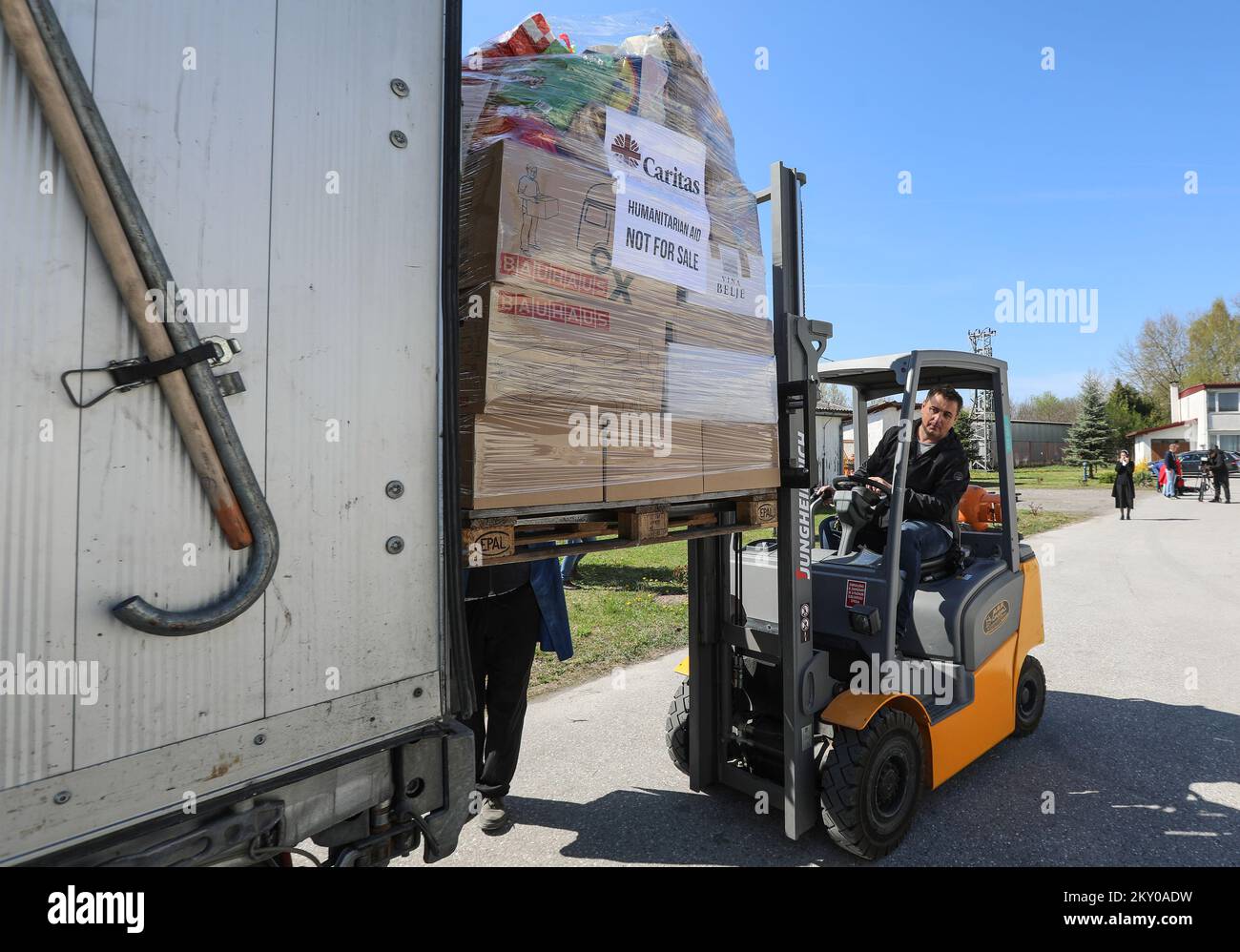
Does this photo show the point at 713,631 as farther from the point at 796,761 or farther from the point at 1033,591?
the point at 1033,591

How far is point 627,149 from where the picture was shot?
2346 mm

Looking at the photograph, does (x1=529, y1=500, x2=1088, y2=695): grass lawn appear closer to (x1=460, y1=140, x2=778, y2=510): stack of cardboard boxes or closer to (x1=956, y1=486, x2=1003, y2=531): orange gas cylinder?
(x1=956, y1=486, x2=1003, y2=531): orange gas cylinder

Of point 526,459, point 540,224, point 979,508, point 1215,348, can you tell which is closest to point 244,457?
point 526,459

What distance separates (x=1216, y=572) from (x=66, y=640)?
1325 cm

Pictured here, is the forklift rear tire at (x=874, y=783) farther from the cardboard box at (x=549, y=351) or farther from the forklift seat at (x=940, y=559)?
the cardboard box at (x=549, y=351)

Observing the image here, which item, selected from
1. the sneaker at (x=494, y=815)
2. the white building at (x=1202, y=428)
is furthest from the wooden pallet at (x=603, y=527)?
the white building at (x=1202, y=428)

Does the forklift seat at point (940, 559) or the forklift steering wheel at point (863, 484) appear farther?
the forklift seat at point (940, 559)

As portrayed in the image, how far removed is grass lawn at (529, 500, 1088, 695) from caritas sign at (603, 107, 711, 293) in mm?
2892

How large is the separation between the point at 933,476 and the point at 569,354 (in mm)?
2585

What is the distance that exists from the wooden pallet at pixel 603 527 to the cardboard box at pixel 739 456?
105mm

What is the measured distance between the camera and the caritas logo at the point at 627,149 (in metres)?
2.32
